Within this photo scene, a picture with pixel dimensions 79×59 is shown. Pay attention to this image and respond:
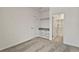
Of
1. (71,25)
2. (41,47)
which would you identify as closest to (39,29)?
(41,47)

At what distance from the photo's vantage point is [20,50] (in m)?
1.52

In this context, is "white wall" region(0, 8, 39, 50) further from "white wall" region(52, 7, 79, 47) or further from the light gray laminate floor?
"white wall" region(52, 7, 79, 47)

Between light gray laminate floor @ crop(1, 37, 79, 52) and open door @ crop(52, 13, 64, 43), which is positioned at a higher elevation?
open door @ crop(52, 13, 64, 43)

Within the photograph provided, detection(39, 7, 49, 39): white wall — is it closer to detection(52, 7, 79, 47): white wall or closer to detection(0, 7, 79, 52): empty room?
detection(0, 7, 79, 52): empty room

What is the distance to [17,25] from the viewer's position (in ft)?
5.03

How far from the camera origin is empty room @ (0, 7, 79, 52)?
145 centimetres

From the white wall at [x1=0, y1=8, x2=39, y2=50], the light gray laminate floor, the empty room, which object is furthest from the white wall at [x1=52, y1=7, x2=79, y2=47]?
the white wall at [x1=0, y1=8, x2=39, y2=50]

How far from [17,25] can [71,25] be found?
3.51 ft

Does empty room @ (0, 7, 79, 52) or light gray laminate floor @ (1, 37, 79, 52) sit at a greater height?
empty room @ (0, 7, 79, 52)

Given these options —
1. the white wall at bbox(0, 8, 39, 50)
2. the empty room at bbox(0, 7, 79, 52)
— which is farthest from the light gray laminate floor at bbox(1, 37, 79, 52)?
the white wall at bbox(0, 8, 39, 50)
